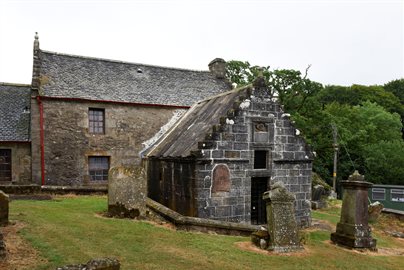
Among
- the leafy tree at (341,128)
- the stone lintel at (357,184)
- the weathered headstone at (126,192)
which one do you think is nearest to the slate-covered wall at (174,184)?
the weathered headstone at (126,192)

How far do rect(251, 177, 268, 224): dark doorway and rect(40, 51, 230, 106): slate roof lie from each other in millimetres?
10018

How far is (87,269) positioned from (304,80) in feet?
99.0

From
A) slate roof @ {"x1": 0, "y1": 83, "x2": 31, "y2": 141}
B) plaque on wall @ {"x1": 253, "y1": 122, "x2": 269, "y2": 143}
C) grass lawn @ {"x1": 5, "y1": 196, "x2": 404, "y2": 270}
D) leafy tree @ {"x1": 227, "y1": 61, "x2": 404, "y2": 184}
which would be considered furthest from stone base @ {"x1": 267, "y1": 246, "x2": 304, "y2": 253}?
leafy tree @ {"x1": 227, "y1": 61, "x2": 404, "y2": 184}

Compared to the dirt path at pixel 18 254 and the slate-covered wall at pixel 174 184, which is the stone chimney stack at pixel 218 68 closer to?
the slate-covered wall at pixel 174 184

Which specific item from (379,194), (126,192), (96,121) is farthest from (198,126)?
(379,194)

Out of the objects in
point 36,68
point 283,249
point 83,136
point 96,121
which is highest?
point 36,68

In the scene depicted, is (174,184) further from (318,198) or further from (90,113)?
(318,198)

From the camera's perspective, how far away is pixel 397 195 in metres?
23.8

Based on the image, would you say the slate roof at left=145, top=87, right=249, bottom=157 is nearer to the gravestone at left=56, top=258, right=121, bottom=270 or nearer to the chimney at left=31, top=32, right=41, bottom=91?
the gravestone at left=56, top=258, right=121, bottom=270

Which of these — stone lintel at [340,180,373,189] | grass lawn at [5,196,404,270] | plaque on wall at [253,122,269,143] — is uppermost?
plaque on wall at [253,122,269,143]

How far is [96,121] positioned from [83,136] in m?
1.33

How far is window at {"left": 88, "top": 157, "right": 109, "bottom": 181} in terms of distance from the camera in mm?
20406

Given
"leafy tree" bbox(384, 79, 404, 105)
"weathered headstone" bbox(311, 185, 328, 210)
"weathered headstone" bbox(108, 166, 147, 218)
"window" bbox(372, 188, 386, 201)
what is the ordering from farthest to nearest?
1. "leafy tree" bbox(384, 79, 404, 105)
2. "window" bbox(372, 188, 386, 201)
3. "weathered headstone" bbox(311, 185, 328, 210)
4. "weathered headstone" bbox(108, 166, 147, 218)

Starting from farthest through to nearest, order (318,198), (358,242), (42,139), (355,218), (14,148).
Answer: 1. (318,198)
2. (14,148)
3. (42,139)
4. (355,218)
5. (358,242)
